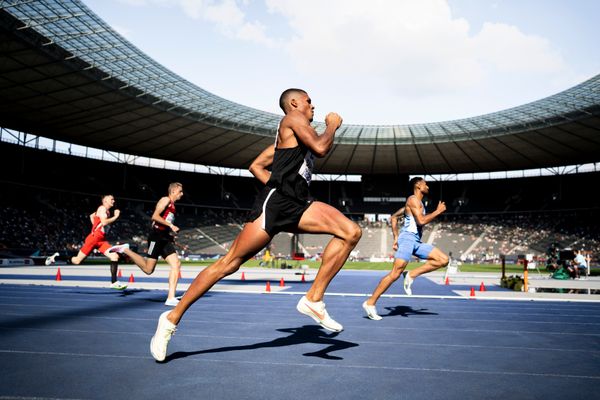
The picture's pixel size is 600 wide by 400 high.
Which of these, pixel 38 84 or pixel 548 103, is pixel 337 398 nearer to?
pixel 38 84

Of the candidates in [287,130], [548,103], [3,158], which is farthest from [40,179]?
[287,130]

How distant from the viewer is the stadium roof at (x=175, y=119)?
24516mm

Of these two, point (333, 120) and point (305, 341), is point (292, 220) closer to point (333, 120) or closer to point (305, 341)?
point (333, 120)

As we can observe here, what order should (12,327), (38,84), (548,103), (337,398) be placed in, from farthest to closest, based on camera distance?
(548,103) → (38,84) → (12,327) → (337,398)

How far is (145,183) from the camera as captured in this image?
176 feet

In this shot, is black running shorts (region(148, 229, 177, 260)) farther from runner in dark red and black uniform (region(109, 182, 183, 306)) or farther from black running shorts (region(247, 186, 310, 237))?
black running shorts (region(247, 186, 310, 237))

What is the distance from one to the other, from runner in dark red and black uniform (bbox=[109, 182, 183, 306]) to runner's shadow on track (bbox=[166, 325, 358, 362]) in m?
3.14

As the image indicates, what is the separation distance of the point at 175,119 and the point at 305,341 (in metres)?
34.8

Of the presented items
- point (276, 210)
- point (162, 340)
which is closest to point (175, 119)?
point (276, 210)

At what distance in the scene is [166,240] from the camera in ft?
26.7

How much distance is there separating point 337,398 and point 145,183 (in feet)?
177

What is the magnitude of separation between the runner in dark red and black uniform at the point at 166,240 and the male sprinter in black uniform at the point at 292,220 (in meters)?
4.12

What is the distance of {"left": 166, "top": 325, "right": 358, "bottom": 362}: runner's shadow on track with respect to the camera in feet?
13.1

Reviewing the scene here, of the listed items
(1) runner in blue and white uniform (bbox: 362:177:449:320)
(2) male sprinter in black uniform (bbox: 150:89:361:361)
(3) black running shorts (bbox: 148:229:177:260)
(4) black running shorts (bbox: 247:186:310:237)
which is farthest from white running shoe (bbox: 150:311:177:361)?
(3) black running shorts (bbox: 148:229:177:260)
